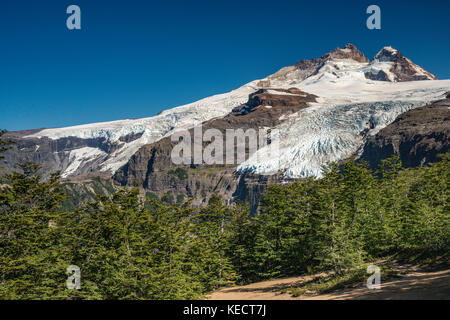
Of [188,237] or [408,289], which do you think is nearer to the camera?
[408,289]

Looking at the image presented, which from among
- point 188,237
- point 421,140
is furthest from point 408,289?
point 421,140

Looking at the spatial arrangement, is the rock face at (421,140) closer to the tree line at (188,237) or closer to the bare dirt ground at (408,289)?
the tree line at (188,237)

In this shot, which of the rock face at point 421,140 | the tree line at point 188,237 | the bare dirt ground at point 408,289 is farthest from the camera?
the rock face at point 421,140

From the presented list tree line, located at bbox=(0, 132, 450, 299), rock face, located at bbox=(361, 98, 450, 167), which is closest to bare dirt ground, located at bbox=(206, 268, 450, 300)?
tree line, located at bbox=(0, 132, 450, 299)

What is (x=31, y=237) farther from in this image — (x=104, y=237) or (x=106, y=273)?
(x=106, y=273)

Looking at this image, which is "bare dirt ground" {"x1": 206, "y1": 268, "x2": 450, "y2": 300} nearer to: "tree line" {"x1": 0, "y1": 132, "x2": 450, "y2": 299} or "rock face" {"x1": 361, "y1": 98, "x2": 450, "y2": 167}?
"tree line" {"x1": 0, "y1": 132, "x2": 450, "y2": 299}

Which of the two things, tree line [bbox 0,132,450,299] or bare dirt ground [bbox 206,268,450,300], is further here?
tree line [bbox 0,132,450,299]

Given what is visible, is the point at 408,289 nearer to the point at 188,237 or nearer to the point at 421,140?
the point at 188,237

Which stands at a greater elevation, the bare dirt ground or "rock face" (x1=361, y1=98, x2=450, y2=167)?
"rock face" (x1=361, y1=98, x2=450, y2=167)

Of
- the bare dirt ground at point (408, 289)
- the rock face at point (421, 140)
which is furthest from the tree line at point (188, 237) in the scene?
the rock face at point (421, 140)

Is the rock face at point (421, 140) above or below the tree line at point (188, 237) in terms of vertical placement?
above

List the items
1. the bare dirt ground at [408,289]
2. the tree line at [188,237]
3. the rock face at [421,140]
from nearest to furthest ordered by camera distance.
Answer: the bare dirt ground at [408,289] < the tree line at [188,237] < the rock face at [421,140]

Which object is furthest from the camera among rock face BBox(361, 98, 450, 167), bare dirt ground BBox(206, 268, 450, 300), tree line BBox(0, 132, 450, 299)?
rock face BBox(361, 98, 450, 167)
